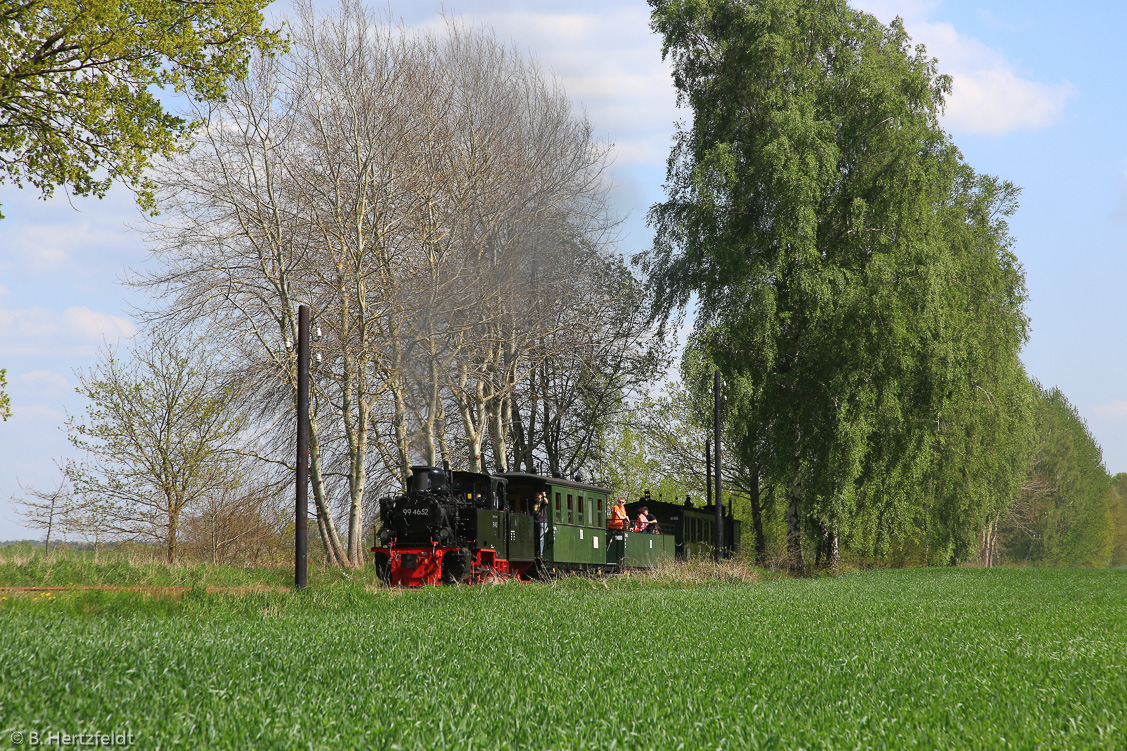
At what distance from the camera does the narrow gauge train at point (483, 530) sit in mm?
16688

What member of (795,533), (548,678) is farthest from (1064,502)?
(548,678)

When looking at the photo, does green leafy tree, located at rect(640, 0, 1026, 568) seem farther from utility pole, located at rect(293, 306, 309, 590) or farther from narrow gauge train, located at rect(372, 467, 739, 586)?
utility pole, located at rect(293, 306, 309, 590)

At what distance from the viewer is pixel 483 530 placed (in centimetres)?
1738

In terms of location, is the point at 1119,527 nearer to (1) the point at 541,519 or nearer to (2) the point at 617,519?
(2) the point at 617,519

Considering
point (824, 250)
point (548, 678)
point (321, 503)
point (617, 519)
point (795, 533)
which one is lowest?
point (548, 678)

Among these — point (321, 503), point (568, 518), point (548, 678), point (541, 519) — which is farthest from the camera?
point (321, 503)

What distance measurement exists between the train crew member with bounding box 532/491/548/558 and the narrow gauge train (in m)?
0.08

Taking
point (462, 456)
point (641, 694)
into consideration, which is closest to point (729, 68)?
point (462, 456)

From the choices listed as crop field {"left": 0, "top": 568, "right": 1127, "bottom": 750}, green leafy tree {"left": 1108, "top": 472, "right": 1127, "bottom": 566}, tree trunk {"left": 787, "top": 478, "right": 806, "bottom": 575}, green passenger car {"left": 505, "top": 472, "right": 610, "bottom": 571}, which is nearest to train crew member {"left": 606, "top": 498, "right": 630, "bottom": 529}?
green passenger car {"left": 505, "top": 472, "right": 610, "bottom": 571}

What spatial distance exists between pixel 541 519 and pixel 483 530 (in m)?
2.06

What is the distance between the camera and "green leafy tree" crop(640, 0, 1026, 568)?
2317 cm

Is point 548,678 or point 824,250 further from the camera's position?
point 824,250

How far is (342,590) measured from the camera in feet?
40.8

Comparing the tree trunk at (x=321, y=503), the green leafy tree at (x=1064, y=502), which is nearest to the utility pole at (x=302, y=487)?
the tree trunk at (x=321, y=503)
